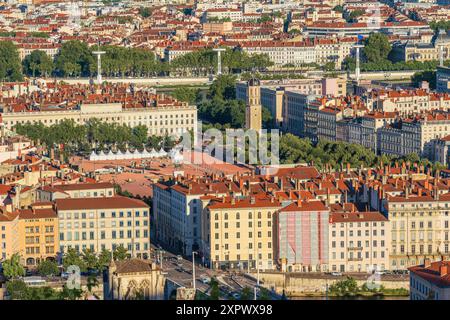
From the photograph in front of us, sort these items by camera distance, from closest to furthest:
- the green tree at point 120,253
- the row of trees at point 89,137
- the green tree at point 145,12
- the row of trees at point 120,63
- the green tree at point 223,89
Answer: the green tree at point 120,253
the row of trees at point 89,137
the green tree at point 223,89
the row of trees at point 120,63
the green tree at point 145,12

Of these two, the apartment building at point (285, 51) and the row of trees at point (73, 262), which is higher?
the row of trees at point (73, 262)

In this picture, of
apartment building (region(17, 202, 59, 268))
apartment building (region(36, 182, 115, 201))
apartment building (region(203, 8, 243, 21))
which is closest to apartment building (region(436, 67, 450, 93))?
apartment building (region(36, 182, 115, 201))

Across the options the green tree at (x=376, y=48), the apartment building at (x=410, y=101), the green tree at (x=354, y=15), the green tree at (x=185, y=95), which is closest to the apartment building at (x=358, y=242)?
the apartment building at (x=410, y=101)

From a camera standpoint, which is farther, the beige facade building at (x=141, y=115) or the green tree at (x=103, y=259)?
the beige facade building at (x=141, y=115)

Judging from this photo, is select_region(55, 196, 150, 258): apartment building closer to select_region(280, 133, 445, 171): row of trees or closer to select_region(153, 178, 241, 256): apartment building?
select_region(153, 178, 241, 256): apartment building

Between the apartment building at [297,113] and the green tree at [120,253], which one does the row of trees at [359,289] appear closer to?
the green tree at [120,253]

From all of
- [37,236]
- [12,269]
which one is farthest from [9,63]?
[12,269]
